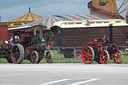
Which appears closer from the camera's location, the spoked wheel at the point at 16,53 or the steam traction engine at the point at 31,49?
the spoked wheel at the point at 16,53

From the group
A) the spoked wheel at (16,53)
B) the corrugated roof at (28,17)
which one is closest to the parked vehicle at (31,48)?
the spoked wheel at (16,53)

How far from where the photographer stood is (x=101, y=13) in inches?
4161

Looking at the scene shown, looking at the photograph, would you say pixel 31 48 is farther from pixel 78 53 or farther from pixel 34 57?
pixel 78 53

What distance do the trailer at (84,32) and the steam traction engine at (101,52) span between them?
1077cm

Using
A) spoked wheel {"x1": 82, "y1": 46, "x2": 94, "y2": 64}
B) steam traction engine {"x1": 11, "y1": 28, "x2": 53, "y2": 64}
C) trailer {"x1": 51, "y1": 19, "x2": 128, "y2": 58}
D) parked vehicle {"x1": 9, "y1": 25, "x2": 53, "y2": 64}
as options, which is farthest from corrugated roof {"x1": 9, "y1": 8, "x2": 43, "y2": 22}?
spoked wheel {"x1": 82, "y1": 46, "x2": 94, "y2": 64}

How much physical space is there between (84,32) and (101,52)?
470 inches

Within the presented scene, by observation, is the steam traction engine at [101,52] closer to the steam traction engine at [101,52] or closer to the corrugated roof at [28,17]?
the steam traction engine at [101,52]

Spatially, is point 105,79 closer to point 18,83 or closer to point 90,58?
point 18,83

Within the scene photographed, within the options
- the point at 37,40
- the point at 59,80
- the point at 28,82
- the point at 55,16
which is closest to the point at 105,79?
the point at 59,80

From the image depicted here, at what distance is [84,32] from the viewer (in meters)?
33.5

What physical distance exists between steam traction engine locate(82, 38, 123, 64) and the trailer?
35.3ft

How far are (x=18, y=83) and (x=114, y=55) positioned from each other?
11181 mm

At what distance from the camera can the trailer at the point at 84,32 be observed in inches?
1302

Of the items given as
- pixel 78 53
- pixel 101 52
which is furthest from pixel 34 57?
pixel 78 53
